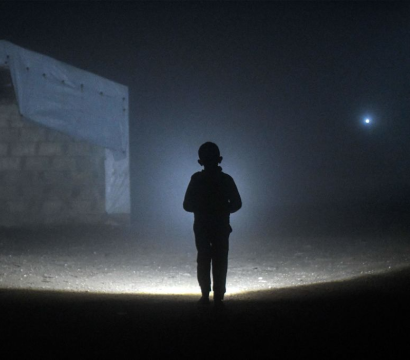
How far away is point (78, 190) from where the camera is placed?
14969 mm

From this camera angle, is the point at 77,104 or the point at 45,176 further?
the point at 45,176

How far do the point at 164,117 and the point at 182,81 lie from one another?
10.7 ft

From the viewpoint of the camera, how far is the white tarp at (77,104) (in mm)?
13102

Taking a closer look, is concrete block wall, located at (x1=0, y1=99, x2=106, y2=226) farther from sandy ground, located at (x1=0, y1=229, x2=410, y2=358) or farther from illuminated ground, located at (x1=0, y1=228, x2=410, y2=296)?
sandy ground, located at (x1=0, y1=229, x2=410, y2=358)

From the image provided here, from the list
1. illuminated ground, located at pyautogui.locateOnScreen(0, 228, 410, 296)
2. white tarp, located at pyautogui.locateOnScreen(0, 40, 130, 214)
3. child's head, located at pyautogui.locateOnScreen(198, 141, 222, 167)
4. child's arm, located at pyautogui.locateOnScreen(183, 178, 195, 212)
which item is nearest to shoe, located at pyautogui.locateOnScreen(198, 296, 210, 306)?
child's arm, located at pyautogui.locateOnScreen(183, 178, 195, 212)

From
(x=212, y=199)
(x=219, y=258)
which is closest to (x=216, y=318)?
(x=219, y=258)

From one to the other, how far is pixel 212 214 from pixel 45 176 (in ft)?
33.9

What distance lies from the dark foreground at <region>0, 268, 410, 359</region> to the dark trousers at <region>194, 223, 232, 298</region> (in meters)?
0.25

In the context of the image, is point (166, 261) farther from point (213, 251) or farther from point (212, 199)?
point (212, 199)

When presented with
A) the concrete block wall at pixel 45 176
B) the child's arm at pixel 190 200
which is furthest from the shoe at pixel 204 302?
the concrete block wall at pixel 45 176

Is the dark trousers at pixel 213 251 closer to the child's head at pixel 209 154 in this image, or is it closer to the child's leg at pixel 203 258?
the child's leg at pixel 203 258

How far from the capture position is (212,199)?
5.51 metres

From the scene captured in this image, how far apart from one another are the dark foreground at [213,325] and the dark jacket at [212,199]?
2.76 feet

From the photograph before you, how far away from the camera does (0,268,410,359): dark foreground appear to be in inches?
147
